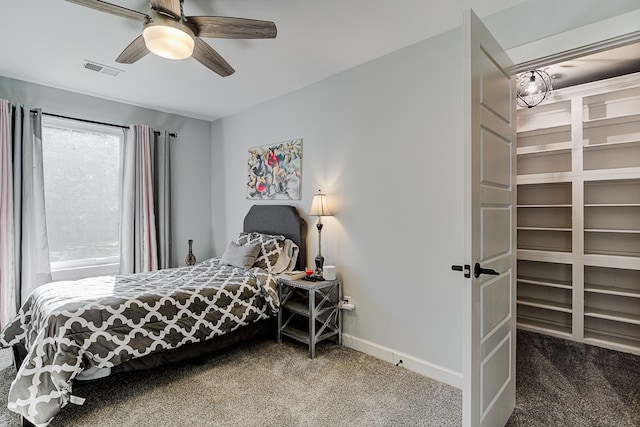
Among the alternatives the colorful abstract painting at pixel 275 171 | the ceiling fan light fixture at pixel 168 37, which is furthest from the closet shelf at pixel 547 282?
the ceiling fan light fixture at pixel 168 37

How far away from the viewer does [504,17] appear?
2.10m

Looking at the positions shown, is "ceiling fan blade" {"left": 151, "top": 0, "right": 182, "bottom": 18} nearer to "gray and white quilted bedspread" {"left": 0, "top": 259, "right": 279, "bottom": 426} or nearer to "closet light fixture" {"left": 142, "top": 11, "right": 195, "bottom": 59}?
"closet light fixture" {"left": 142, "top": 11, "right": 195, "bottom": 59}

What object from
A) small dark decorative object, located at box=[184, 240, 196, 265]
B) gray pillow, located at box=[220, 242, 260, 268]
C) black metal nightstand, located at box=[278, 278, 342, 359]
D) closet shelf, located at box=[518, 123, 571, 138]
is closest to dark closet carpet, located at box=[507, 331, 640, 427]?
black metal nightstand, located at box=[278, 278, 342, 359]

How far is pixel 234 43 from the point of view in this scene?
8.19ft

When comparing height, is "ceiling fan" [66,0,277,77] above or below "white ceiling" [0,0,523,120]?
below

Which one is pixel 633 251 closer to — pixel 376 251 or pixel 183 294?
pixel 376 251

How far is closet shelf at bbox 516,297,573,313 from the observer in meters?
3.21

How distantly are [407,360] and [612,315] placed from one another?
2038 mm

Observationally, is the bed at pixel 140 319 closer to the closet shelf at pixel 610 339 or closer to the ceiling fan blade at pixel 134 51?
the ceiling fan blade at pixel 134 51

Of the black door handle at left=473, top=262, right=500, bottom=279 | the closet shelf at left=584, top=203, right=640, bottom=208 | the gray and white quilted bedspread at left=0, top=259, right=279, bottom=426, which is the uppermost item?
the closet shelf at left=584, top=203, right=640, bottom=208

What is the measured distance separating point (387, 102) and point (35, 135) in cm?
345

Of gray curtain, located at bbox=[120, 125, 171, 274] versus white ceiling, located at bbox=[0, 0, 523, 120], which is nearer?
white ceiling, located at bbox=[0, 0, 523, 120]

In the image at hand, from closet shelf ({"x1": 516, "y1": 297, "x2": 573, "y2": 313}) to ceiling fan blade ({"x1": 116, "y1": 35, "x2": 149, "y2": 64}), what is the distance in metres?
4.12

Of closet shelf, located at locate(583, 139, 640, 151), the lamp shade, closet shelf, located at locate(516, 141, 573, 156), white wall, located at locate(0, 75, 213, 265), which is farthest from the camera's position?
white wall, located at locate(0, 75, 213, 265)
